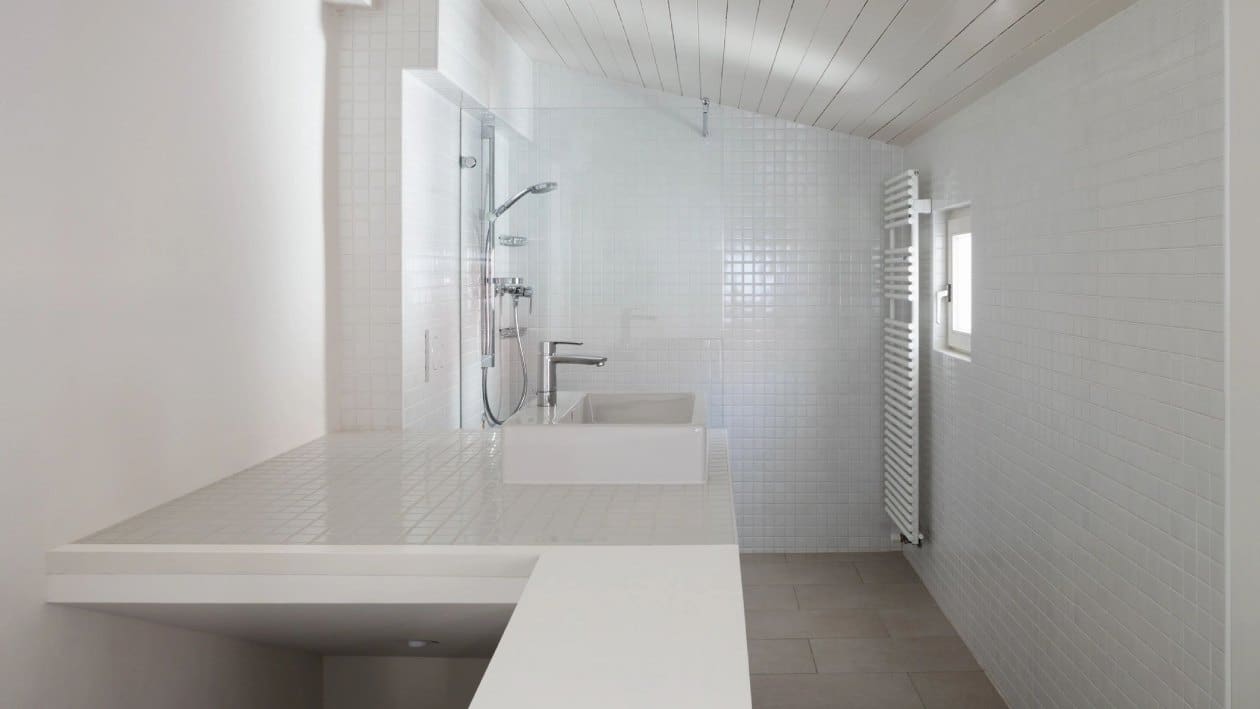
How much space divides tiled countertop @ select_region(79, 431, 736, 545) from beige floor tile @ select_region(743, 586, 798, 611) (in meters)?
1.70

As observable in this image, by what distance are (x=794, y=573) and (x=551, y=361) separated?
2.46 m

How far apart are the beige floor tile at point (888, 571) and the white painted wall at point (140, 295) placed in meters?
2.69

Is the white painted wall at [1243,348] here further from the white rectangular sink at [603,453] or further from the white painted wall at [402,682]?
the white painted wall at [402,682]

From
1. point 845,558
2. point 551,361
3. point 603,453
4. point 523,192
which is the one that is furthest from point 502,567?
point 845,558

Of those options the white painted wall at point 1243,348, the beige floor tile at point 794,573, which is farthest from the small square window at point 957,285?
the white painted wall at point 1243,348

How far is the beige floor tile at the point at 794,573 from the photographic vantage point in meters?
4.82

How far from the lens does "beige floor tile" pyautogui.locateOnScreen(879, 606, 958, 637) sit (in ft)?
13.6

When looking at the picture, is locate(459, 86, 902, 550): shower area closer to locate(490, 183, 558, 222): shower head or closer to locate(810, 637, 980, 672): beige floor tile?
locate(490, 183, 558, 222): shower head

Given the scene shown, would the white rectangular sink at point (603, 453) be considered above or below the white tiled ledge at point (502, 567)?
above

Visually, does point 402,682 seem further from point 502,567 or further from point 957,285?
point 957,285

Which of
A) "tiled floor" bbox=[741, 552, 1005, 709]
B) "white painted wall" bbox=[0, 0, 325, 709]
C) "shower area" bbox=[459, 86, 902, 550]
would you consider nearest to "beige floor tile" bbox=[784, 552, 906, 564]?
"tiled floor" bbox=[741, 552, 1005, 709]

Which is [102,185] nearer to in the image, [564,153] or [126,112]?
[126,112]

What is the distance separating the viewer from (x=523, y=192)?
120 inches

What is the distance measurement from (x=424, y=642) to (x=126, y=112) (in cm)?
142
